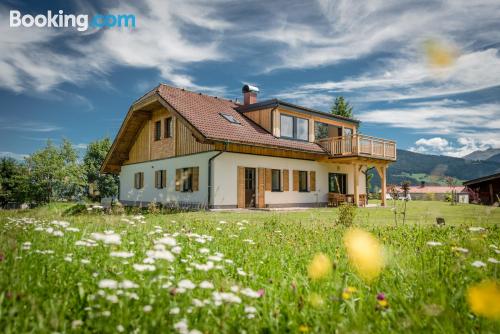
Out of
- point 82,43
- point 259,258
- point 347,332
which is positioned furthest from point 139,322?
point 82,43

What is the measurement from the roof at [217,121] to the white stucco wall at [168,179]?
1.35 m

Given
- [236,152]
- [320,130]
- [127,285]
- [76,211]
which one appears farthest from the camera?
[320,130]

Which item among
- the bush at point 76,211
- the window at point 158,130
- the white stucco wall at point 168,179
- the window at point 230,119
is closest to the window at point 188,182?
the white stucco wall at point 168,179

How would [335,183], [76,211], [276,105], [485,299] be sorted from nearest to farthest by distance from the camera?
[485,299] → [76,211] → [276,105] → [335,183]

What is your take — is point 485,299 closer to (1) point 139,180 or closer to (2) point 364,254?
(2) point 364,254

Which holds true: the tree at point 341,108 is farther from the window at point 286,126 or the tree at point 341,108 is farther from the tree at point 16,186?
the tree at point 16,186

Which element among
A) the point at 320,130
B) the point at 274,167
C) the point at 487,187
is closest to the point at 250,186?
the point at 274,167

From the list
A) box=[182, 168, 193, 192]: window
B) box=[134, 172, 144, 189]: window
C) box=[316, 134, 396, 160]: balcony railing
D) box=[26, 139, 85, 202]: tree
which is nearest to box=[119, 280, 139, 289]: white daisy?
box=[182, 168, 193, 192]: window

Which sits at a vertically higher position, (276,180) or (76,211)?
(276,180)

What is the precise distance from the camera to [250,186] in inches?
715

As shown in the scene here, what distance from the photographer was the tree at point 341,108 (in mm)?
34500

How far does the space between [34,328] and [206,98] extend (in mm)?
19737

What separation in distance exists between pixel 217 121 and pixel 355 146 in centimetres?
836

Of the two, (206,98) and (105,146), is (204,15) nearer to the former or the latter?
(206,98)
